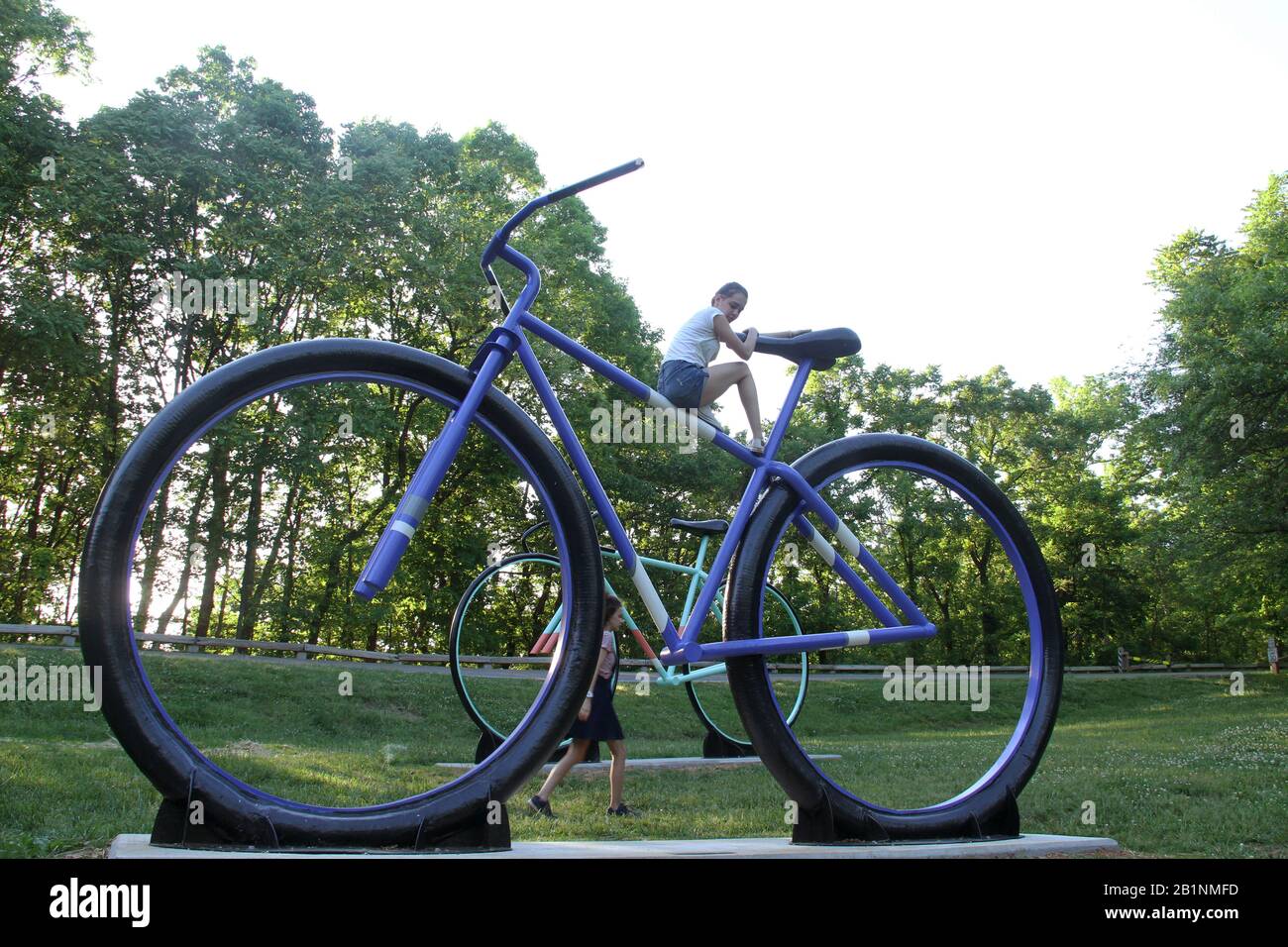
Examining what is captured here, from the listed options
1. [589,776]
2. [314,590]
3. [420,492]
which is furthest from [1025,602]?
[589,776]

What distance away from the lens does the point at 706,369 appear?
4035mm

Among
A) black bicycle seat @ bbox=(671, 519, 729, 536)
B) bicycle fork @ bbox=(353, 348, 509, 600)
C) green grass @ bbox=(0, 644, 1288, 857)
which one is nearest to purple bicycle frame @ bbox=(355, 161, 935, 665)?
bicycle fork @ bbox=(353, 348, 509, 600)

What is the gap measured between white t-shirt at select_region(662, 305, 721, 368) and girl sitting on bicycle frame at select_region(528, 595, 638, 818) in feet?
11.0

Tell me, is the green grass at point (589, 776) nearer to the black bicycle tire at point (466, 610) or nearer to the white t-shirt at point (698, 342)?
the black bicycle tire at point (466, 610)

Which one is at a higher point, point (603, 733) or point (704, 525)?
point (704, 525)

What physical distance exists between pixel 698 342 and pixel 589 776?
5931 millimetres

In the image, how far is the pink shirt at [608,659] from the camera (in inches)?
306

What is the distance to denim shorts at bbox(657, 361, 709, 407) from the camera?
13.0 ft

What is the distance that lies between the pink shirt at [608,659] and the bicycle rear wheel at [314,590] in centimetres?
79

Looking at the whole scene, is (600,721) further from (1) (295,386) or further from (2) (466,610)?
(1) (295,386)

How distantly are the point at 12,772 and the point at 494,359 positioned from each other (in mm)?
5827

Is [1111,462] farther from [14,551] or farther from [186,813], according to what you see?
[186,813]

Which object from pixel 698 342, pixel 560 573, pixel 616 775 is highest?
pixel 698 342

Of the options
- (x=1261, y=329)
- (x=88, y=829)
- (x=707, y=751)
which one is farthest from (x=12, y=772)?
(x=1261, y=329)
